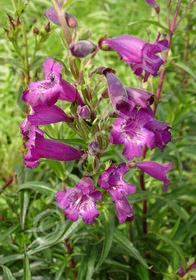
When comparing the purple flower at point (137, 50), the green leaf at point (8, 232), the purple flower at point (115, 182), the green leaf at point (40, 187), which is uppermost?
the purple flower at point (137, 50)

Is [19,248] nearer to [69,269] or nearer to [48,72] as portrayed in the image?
[69,269]

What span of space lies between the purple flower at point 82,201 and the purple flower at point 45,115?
28 centimetres

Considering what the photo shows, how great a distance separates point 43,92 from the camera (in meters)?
1.04

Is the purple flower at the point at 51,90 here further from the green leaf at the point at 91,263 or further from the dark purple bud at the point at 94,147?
the green leaf at the point at 91,263

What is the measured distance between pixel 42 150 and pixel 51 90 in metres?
0.28

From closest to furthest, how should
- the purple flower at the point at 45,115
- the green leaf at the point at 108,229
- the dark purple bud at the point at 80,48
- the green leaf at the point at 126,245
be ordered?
the dark purple bud at the point at 80,48 < the purple flower at the point at 45,115 < the green leaf at the point at 108,229 < the green leaf at the point at 126,245

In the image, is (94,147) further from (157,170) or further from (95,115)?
(157,170)

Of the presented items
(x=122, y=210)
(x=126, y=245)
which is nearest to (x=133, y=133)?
(x=122, y=210)

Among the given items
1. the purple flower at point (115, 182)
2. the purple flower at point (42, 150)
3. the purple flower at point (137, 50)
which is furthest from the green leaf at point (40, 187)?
the purple flower at point (137, 50)

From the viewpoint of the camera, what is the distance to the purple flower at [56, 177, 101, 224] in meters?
1.11

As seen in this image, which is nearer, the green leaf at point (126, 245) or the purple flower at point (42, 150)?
the purple flower at point (42, 150)

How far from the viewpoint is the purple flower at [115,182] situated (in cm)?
112

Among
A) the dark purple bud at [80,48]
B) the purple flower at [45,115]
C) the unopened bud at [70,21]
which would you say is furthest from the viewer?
the purple flower at [45,115]

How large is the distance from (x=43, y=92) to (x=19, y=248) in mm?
1133
